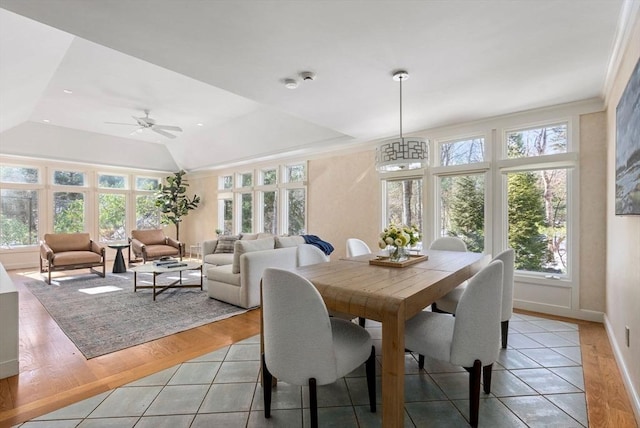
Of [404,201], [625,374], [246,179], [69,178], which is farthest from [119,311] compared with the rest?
[69,178]

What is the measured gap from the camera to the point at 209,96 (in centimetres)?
495

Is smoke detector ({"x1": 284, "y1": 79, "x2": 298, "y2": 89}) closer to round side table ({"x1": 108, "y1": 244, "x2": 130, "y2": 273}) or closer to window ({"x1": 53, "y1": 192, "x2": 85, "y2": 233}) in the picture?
round side table ({"x1": 108, "y1": 244, "x2": 130, "y2": 273})

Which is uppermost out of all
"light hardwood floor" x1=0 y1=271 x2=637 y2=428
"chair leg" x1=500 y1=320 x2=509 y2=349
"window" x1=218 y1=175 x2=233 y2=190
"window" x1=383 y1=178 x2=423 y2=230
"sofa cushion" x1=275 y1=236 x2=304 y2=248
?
"window" x1=218 y1=175 x2=233 y2=190

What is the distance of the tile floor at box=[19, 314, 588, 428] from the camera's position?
6.00 ft

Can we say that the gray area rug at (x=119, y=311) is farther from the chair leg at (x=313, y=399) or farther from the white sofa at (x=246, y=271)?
the chair leg at (x=313, y=399)

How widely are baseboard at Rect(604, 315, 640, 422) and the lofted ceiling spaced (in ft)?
8.10

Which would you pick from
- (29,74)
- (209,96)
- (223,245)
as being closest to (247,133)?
(209,96)

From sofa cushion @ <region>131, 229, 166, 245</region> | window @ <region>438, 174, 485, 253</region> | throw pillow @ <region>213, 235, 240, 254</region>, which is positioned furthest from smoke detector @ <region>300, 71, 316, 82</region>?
sofa cushion @ <region>131, 229, 166, 245</region>

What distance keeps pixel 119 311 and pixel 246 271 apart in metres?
1.64

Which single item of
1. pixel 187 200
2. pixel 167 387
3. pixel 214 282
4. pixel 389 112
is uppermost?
pixel 389 112

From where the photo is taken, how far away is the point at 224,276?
4.17 m

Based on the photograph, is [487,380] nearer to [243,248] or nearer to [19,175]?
[243,248]

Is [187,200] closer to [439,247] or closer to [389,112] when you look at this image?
[389,112]

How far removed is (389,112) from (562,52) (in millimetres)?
1839
